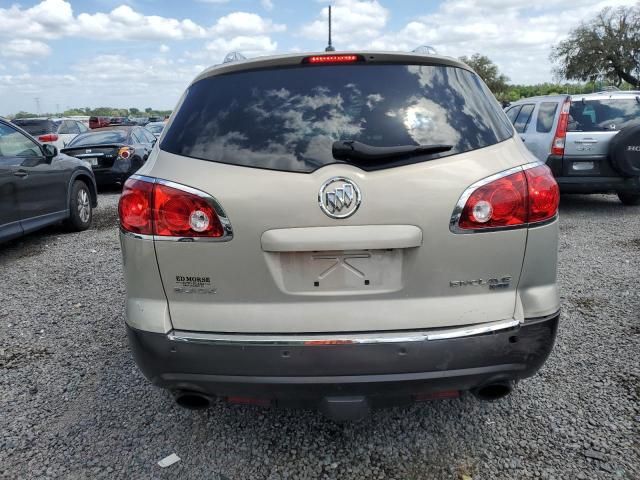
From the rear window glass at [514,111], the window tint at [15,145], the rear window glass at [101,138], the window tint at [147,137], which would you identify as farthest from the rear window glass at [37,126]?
the rear window glass at [514,111]

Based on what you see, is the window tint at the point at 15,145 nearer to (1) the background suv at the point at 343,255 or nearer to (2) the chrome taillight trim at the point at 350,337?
(1) the background suv at the point at 343,255

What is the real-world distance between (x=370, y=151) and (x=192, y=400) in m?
1.29

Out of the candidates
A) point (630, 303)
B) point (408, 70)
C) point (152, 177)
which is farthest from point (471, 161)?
point (630, 303)

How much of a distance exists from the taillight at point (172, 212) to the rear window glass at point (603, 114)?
7245mm

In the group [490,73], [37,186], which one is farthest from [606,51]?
[37,186]

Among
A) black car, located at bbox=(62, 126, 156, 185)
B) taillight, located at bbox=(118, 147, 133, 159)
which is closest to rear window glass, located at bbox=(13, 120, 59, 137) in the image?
black car, located at bbox=(62, 126, 156, 185)

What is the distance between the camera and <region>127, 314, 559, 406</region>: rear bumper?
198 centimetres

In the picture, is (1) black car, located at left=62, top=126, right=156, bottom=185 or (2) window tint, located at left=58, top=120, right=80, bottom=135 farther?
(2) window tint, located at left=58, top=120, right=80, bottom=135

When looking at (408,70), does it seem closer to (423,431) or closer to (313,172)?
(313,172)

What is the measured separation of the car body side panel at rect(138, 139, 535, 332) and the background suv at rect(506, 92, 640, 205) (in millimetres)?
6399

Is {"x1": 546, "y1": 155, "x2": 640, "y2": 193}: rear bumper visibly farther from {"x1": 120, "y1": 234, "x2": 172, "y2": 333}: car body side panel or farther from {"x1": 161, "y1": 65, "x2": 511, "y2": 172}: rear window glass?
{"x1": 120, "y1": 234, "x2": 172, "y2": 333}: car body side panel

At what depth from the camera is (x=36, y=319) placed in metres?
4.25

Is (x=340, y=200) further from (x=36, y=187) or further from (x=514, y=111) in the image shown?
(x=514, y=111)

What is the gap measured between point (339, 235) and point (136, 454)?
4.98ft
